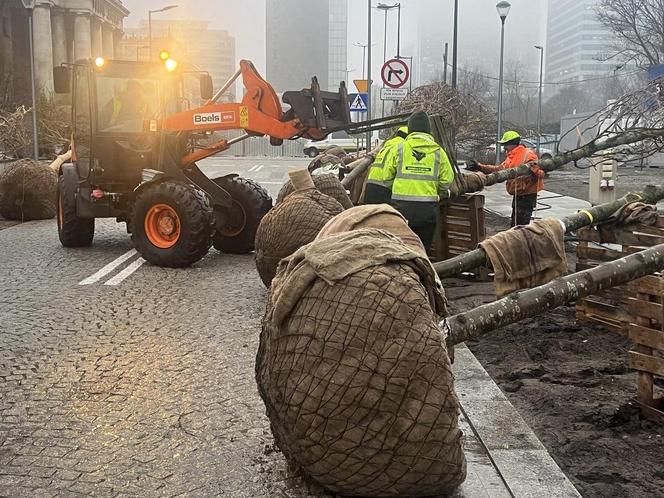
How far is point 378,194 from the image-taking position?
8875 millimetres

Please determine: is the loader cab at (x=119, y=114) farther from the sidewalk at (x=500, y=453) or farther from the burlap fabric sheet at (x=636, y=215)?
the sidewalk at (x=500, y=453)

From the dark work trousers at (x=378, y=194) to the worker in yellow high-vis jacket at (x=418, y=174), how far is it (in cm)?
32

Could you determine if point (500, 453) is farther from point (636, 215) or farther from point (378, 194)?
point (378, 194)

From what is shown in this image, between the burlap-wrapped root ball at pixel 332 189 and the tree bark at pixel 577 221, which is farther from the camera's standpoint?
the burlap-wrapped root ball at pixel 332 189

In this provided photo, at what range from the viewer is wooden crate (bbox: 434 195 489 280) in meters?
9.97

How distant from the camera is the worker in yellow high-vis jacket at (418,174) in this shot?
8395mm

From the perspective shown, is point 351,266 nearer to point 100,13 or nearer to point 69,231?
point 69,231

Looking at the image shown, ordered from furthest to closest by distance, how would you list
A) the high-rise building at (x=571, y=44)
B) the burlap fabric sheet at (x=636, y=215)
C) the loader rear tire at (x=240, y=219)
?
the high-rise building at (x=571, y=44) < the loader rear tire at (x=240, y=219) < the burlap fabric sheet at (x=636, y=215)

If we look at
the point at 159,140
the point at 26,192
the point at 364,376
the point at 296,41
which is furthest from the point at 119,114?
the point at 296,41

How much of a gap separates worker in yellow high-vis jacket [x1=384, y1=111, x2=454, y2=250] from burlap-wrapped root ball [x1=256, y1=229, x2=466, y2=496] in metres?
4.83

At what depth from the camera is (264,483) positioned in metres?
3.97

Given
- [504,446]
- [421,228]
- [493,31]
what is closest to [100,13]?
[421,228]

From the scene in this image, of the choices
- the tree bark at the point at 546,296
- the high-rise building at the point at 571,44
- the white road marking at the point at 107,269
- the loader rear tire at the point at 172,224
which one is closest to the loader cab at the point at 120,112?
the white road marking at the point at 107,269

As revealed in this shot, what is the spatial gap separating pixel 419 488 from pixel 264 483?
2.68 ft
